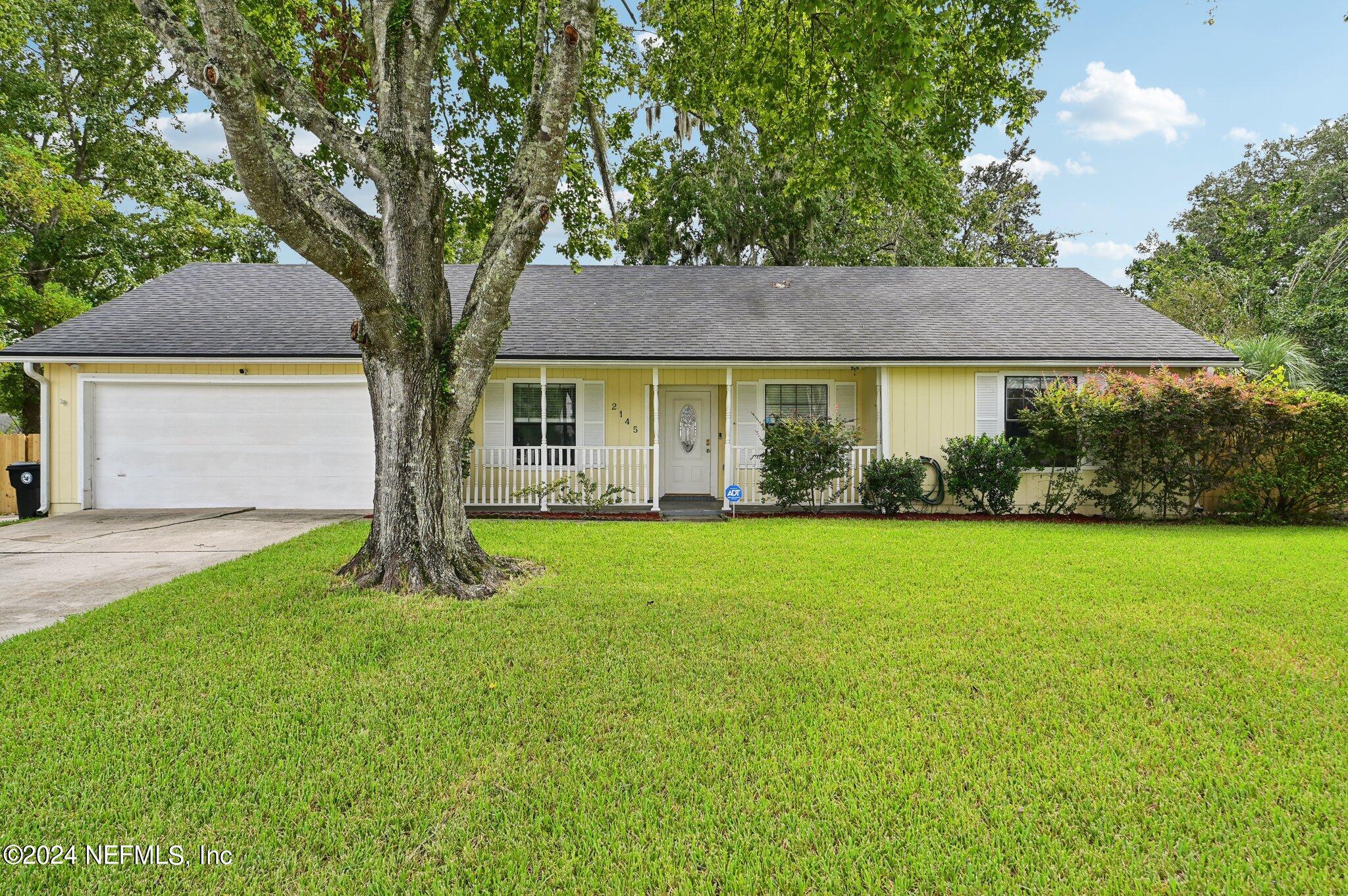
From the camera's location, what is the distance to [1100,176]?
1504 cm

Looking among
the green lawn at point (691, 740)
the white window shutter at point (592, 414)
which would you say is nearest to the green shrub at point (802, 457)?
the white window shutter at point (592, 414)

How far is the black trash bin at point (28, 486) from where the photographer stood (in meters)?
9.95

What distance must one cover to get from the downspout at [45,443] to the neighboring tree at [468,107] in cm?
644

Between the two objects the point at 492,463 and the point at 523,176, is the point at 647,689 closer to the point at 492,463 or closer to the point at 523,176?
the point at 523,176

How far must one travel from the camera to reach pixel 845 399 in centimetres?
1183

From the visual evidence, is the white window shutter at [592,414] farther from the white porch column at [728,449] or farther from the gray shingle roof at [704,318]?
the white porch column at [728,449]

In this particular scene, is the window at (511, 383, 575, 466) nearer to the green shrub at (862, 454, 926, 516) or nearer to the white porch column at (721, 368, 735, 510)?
the white porch column at (721, 368, 735, 510)

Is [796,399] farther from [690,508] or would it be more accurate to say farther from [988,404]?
[988,404]

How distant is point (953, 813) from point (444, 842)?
6.19 ft

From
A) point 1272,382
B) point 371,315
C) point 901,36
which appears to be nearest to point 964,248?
point 1272,382

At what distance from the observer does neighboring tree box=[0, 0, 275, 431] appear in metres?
14.4

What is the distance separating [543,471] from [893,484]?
6073 millimetres

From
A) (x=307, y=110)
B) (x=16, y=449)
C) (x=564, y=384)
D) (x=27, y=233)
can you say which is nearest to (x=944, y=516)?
(x=564, y=384)

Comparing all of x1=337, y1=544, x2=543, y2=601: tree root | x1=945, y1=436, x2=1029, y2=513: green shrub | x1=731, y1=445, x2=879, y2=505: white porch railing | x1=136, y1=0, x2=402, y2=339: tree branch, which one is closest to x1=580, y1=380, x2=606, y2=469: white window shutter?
x1=731, y1=445, x2=879, y2=505: white porch railing
